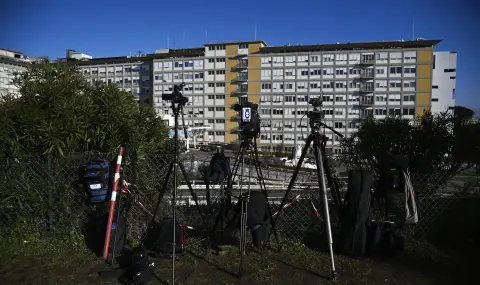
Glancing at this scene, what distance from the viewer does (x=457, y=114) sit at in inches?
250

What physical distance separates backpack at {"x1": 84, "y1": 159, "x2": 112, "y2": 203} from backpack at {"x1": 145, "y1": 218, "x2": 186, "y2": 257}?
0.90 metres

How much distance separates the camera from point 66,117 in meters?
4.37

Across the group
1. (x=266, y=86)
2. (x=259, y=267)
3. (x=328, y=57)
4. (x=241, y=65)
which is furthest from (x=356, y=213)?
(x=241, y=65)

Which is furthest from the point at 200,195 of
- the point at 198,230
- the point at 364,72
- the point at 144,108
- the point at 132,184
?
the point at 364,72

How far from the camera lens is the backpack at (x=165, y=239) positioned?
381 centimetres

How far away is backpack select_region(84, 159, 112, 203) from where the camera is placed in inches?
160

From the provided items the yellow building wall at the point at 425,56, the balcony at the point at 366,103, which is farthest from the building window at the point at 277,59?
the yellow building wall at the point at 425,56

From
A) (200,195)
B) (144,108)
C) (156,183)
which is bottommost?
(200,195)

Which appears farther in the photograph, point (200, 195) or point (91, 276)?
point (200, 195)

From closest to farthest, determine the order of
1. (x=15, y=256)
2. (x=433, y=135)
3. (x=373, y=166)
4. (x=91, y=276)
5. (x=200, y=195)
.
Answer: (x=91, y=276), (x=15, y=256), (x=373, y=166), (x=200, y=195), (x=433, y=135)

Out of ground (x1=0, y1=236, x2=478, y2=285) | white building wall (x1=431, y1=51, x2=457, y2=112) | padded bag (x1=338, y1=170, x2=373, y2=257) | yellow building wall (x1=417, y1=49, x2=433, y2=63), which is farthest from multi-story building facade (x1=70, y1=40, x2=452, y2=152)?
padded bag (x1=338, y1=170, x2=373, y2=257)

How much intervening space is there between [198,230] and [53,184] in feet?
7.16

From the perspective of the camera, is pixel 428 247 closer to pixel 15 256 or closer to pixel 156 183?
pixel 156 183

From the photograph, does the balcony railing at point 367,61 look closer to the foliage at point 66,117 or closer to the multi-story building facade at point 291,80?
the multi-story building facade at point 291,80
